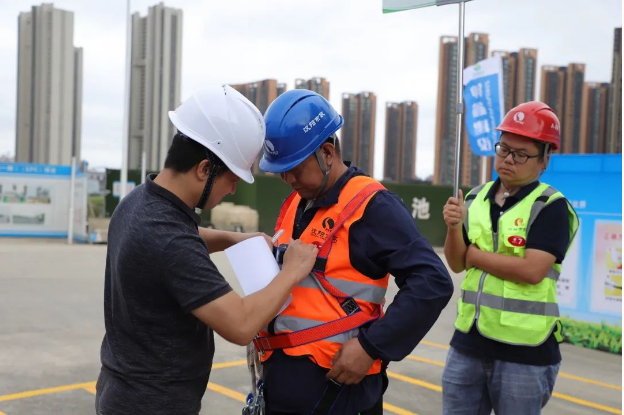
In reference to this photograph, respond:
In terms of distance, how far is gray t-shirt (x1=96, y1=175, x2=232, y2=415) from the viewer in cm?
182

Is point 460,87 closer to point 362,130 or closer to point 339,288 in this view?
point 339,288

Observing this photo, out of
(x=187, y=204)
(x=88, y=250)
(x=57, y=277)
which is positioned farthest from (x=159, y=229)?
(x=88, y=250)

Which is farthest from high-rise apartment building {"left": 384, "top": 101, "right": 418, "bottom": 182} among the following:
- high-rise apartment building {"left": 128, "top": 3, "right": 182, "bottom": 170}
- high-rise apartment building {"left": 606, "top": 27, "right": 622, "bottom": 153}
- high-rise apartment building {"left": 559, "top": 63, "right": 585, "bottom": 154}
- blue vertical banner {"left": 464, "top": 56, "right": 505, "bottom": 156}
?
blue vertical banner {"left": 464, "top": 56, "right": 505, "bottom": 156}

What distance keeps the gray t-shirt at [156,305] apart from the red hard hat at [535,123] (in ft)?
5.27

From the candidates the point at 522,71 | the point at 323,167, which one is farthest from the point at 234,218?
the point at 323,167

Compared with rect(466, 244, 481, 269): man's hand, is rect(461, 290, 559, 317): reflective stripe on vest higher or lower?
lower

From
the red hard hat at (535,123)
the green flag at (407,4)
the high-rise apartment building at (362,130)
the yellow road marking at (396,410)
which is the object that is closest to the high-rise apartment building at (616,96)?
the red hard hat at (535,123)

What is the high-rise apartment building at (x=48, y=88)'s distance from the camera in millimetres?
36062

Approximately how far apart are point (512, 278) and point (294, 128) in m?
1.27

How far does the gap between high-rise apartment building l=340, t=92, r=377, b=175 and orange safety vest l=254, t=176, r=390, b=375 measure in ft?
151

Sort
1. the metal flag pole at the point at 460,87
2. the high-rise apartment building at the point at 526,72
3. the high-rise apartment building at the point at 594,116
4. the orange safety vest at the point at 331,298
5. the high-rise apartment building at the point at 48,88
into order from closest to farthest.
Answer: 1. the orange safety vest at the point at 331,298
2. the metal flag pole at the point at 460,87
3. the high-rise apartment building at the point at 594,116
4. the high-rise apartment building at the point at 526,72
5. the high-rise apartment building at the point at 48,88

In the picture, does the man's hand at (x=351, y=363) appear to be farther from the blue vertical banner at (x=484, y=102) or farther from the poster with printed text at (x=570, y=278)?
the blue vertical banner at (x=484, y=102)

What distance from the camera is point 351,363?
6.48 feet

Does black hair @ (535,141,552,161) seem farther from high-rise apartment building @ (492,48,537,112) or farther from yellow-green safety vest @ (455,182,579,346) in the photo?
high-rise apartment building @ (492,48,537,112)
